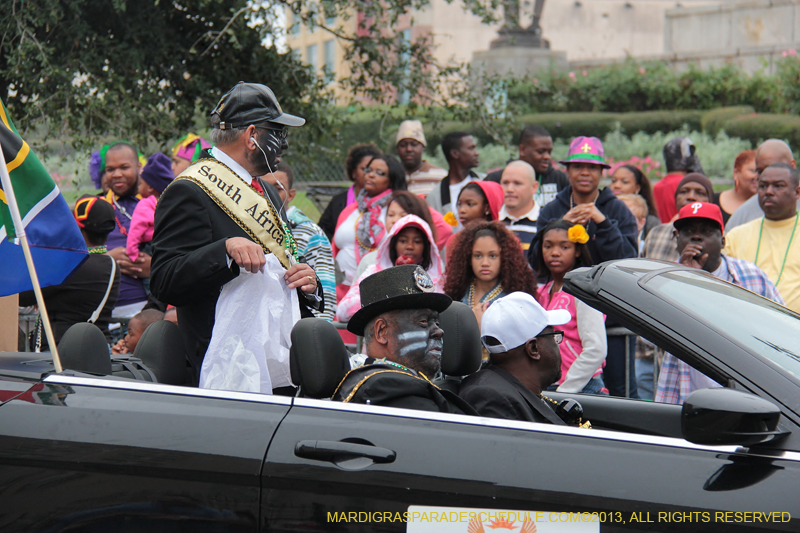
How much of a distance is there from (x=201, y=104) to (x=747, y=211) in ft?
17.0

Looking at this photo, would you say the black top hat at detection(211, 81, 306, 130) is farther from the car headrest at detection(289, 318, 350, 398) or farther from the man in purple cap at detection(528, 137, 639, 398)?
the man in purple cap at detection(528, 137, 639, 398)

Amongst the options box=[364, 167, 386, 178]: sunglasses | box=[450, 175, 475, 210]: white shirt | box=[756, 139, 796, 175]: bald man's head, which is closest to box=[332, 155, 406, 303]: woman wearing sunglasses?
box=[364, 167, 386, 178]: sunglasses

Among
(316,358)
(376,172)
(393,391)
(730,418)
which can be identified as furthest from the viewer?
(376,172)

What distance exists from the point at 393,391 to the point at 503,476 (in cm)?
59

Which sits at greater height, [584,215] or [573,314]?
[584,215]

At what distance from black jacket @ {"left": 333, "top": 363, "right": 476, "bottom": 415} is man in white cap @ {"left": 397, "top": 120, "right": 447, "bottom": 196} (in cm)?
507

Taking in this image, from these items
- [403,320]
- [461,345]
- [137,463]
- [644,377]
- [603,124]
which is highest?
[603,124]

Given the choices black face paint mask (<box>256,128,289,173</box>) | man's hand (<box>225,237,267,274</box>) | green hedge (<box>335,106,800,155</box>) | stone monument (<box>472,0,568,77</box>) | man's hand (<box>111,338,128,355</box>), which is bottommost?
man's hand (<box>111,338,128,355</box>)

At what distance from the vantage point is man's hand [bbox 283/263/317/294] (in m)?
3.66

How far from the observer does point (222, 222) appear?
368 centimetres

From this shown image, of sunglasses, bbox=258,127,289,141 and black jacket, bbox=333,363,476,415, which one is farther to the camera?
sunglasses, bbox=258,127,289,141

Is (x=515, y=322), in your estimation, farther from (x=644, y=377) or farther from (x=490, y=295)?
(x=644, y=377)

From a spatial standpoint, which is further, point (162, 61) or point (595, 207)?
point (162, 61)

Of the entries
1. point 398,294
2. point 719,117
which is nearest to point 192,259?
point 398,294
